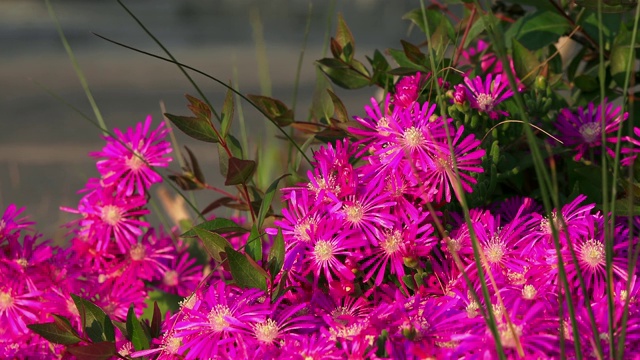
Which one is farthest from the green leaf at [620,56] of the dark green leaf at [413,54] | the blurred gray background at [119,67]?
the blurred gray background at [119,67]

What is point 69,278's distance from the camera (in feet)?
4.16

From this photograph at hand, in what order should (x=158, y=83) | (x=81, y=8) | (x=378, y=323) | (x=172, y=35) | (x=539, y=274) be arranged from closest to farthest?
1. (x=378, y=323)
2. (x=539, y=274)
3. (x=158, y=83)
4. (x=172, y=35)
5. (x=81, y=8)

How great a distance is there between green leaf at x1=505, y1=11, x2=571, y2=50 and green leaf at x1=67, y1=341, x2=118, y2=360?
0.86 m

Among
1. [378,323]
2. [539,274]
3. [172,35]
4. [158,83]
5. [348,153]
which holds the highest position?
[172,35]

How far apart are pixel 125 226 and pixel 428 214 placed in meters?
0.47

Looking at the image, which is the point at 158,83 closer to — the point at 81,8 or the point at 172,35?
the point at 172,35

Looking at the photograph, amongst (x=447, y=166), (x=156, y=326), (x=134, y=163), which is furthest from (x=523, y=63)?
(x=156, y=326)

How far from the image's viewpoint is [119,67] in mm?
7391

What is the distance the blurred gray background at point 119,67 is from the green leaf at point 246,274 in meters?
1.59

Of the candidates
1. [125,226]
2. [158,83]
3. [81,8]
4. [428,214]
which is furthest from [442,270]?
[81,8]

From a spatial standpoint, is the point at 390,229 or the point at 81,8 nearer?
the point at 390,229

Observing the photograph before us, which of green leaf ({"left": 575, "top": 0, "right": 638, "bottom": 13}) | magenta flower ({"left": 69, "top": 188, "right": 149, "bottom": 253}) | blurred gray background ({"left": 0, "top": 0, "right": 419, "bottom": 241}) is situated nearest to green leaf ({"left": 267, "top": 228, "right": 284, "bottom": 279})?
magenta flower ({"left": 69, "top": 188, "right": 149, "bottom": 253})

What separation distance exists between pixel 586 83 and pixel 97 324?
2.87 ft

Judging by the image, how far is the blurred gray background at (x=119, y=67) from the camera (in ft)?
16.2
